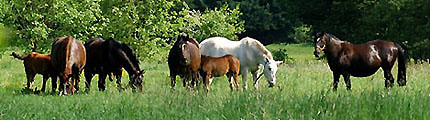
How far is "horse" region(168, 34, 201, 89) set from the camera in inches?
487

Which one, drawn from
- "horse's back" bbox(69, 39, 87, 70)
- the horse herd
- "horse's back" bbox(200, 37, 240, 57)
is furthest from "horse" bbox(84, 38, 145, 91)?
"horse's back" bbox(200, 37, 240, 57)

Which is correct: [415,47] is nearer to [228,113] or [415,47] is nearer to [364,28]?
[364,28]

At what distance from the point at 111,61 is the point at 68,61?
3.46 ft

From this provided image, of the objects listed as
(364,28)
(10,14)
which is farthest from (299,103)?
(364,28)

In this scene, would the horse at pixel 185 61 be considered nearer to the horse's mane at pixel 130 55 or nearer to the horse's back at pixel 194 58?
the horse's back at pixel 194 58

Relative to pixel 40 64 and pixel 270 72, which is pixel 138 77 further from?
pixel 270 72

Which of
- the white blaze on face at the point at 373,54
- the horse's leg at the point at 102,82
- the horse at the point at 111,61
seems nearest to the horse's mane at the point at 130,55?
the horse at the point at 111,61

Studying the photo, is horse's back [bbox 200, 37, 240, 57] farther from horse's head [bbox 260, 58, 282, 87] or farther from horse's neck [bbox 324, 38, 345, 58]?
horse's neck [bbox 324, 38, 345, 58]

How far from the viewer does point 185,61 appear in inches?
485

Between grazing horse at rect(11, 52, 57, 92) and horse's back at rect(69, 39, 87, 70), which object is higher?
horse's back at rect(69, 39, 87, 70)

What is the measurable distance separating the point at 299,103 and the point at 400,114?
1.50m

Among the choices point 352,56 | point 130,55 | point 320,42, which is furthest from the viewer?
point 130,55

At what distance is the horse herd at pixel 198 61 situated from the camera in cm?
1238

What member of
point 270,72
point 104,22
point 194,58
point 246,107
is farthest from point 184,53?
point 104,22
